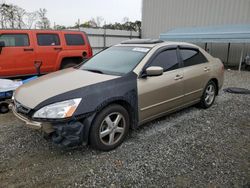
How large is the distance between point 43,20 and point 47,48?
13433 millimetres

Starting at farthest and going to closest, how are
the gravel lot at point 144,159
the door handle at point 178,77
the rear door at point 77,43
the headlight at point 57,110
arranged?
the rear door at point 77,43 < the door handle at point 178,77 < the headlight at point 57,110 < the gravel lot at point 144,159

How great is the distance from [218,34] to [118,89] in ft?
37.7

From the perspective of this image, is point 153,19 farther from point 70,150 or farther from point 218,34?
point 70,150

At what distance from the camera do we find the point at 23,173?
265 centimetres

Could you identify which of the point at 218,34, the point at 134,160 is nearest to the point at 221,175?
the point at 134,160

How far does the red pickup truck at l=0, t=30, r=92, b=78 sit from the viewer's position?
21.9 feet

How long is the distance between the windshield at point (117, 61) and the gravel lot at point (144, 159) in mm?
1137

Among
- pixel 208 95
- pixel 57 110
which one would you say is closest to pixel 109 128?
pixel 57 110

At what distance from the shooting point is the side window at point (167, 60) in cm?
378

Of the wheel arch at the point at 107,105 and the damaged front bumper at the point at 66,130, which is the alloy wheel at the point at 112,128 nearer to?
the wheel arch at the point at 107,105

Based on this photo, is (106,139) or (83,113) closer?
(83,113)

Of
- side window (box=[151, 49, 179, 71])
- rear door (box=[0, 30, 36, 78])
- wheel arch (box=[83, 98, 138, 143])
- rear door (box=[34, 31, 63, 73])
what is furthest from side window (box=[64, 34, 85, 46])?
wheel arch (box=[83, 98, 138, 143])

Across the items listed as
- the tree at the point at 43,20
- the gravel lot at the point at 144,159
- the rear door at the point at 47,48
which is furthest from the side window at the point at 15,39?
the tree at the point at 43,20

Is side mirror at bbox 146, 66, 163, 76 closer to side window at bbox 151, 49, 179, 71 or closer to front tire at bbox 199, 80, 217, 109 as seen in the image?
side window at bbox 151, 49, 179, 71
